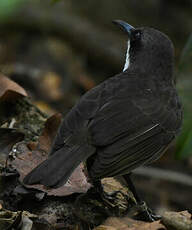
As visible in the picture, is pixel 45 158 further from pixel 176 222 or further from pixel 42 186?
pixel 176 222

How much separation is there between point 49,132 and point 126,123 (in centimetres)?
70

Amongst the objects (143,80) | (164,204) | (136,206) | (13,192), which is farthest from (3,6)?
(164,204)

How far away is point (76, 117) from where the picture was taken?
474 cm

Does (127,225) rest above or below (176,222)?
below

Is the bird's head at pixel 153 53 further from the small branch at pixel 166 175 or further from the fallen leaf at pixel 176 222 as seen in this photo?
the small branch at pixel 166 175

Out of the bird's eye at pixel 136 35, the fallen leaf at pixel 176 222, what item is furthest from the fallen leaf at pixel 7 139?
the bird's eye at pixel 136 35

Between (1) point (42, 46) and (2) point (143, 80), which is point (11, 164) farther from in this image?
(1) point (42, 46)

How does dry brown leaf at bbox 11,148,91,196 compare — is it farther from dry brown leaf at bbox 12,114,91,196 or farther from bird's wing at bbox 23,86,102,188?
bird's wing at bbox 23,86,102,188

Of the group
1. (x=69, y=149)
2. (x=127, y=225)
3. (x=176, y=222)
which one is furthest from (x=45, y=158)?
(x=176, y=222)

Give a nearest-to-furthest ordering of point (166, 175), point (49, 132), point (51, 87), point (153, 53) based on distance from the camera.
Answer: point (49, 132)
point (153, 53)
point (166, 175)
point (51, 87)

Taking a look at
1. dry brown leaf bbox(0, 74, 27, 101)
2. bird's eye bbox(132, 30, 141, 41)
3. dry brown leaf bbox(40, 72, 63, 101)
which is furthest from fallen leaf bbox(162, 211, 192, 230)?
dry brown leaf bbox(40, 72, 63, 101)

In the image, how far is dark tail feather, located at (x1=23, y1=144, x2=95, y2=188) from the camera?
4023mm

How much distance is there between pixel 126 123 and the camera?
4715 mm

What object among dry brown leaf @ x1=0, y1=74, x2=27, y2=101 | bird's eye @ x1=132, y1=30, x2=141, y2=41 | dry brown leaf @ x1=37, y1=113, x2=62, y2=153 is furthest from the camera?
bird's eye @ x1=132, y1=30, x2=141, y2=41
